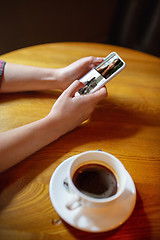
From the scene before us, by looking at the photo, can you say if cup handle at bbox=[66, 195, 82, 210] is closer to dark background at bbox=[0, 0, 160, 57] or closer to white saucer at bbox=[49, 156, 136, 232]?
white saucer at bbox=[49, 156, 136, 232]

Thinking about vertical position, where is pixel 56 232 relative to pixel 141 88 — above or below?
below

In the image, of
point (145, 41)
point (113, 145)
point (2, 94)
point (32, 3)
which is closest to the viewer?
point (113, 145)

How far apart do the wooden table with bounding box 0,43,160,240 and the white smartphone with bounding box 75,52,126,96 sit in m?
0.08

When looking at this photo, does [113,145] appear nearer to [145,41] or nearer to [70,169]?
[70,169]

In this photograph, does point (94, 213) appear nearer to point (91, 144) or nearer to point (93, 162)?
point (93, 162)

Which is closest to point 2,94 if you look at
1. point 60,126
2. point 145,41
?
point 60,126

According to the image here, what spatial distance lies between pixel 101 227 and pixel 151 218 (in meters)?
0.13

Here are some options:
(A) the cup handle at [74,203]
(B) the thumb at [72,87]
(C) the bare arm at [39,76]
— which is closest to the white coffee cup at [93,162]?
(A) the cup handle at [74,203]

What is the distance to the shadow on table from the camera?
45 cm

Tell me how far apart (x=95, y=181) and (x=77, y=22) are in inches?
66.0

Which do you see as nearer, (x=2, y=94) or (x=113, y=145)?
(x=113, y=145)

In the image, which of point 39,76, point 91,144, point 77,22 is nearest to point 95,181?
point 91,144

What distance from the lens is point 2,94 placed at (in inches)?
27.0

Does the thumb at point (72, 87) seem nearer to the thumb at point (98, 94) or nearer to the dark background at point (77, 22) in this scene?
the thumb at point (98, 94)
